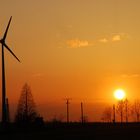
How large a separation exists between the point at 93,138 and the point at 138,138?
5.55 metres

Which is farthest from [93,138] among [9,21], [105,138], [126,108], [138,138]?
[126,108]

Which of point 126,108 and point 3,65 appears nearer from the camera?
point 3,65

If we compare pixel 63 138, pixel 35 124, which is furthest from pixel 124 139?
pixel 35 124

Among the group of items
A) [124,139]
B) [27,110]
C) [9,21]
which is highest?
[9,21]

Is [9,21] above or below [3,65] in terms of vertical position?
above

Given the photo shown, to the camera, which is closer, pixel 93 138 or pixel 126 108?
pixel 93 138

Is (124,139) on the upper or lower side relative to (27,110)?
lower

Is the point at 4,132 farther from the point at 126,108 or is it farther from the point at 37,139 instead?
the point at 126,108

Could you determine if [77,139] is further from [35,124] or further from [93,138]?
[35,124]

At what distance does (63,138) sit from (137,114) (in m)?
135

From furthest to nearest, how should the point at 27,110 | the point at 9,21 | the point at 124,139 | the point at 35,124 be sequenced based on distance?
the point at 27,110 → the point at 35,124 → the point at 9,21 → the point at 124,139

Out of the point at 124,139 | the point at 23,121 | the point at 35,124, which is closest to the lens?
the point at 124,139

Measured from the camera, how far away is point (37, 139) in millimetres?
62438

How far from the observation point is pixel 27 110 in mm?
129250
